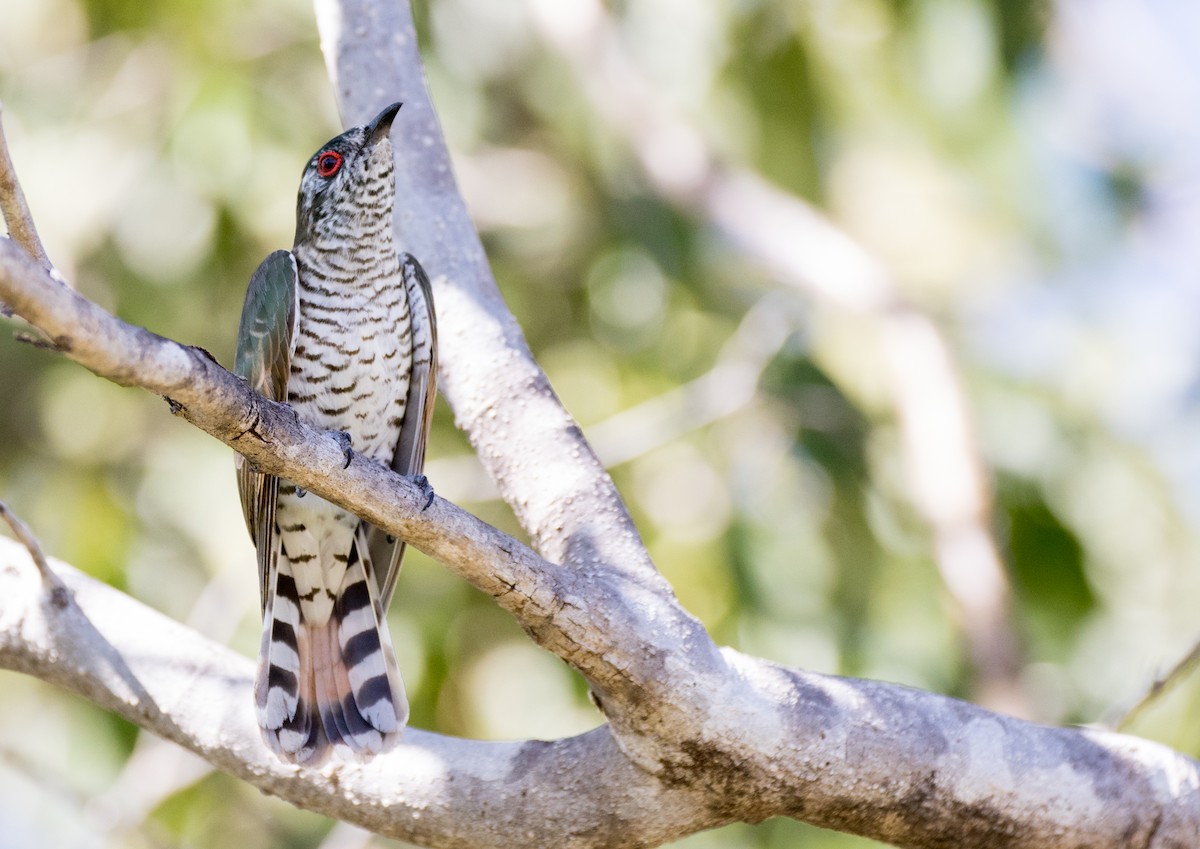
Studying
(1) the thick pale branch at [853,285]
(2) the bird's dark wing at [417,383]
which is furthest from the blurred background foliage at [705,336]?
(2) the bird's dark wing at [417,383]

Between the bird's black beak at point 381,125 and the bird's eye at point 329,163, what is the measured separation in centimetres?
16

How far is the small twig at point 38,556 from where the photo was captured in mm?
2238

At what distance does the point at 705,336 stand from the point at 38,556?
362 centimetres

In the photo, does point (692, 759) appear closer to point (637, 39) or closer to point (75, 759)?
point (75, 759)

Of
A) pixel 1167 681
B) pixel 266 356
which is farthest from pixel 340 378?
pixel 1167 681

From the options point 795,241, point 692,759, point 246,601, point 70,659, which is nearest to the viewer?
point 692,759

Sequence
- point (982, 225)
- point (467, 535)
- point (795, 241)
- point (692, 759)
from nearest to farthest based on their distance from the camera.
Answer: point (467, 535) → point (692, 759) → point (795, 241) → point (982, 225)

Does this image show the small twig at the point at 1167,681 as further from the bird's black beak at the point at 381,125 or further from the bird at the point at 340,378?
the bird's black beak at the point at 381,125

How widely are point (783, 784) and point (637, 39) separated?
16.2 ft

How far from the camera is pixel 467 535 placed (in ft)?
6.62

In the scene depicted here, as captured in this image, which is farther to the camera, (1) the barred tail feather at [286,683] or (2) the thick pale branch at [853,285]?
(2) the thick pale branch at [853,285]

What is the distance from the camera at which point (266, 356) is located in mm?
2969

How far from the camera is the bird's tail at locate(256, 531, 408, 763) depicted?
2486 mm

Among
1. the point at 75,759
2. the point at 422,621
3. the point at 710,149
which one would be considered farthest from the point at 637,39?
the point at 75,759
